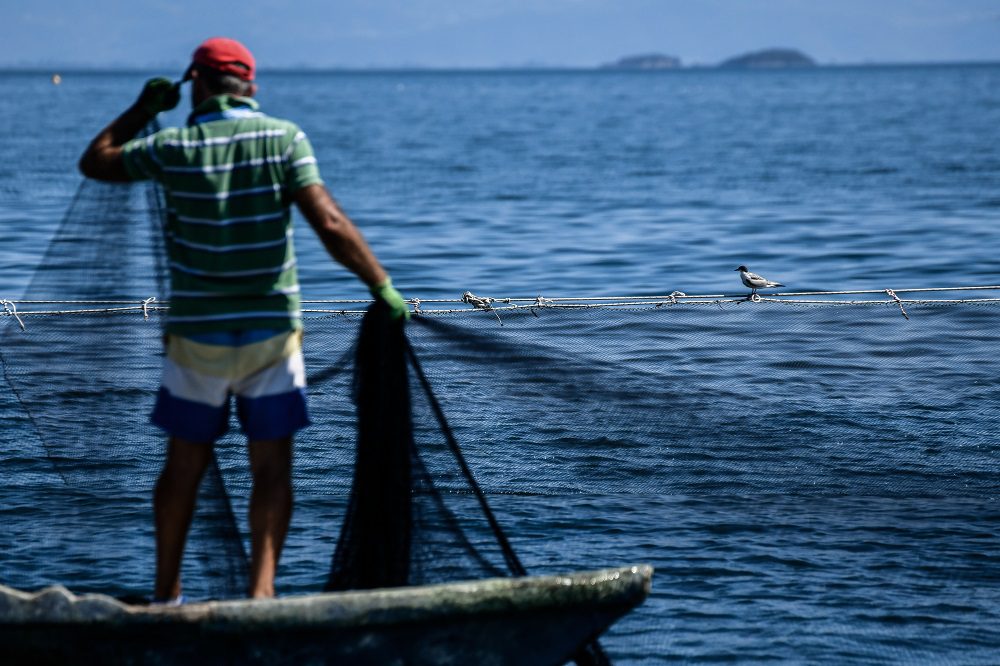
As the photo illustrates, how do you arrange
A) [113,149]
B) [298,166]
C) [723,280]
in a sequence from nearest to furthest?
[298,166] → [113,149] → [723,280]

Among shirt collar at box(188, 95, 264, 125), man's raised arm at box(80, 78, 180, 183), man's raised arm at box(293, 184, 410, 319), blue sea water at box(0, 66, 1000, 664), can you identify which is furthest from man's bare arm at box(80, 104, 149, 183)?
blue sea water at box(0, 66, 1000, 664)

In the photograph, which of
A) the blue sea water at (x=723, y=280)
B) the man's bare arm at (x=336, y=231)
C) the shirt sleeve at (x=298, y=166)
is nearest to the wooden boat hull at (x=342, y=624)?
the man's bare arm at (x=336, y=231)

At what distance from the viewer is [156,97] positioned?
14.8 feet

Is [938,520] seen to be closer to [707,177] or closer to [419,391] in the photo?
[419,391]

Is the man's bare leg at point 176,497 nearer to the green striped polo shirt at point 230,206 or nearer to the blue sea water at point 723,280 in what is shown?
the green striped polo shirt at point 230,206

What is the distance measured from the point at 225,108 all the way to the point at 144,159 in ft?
1.01

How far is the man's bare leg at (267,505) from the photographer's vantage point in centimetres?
438

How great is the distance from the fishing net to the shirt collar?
2.53 ft

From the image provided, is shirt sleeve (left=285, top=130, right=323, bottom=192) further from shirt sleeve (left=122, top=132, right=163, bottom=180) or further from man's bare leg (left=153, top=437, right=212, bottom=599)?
man's bare leg (left=153, top=437, right=212, bottom=599)

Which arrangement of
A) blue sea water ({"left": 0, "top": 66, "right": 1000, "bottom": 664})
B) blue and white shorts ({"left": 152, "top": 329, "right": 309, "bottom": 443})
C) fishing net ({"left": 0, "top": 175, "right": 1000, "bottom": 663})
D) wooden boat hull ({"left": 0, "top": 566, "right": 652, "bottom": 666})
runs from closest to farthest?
wooden boat hull ({"left": 0, "top": 566, "right": 652, "bottom": 666})
blue and white shorts ({"left": 152, "top": 329, "right": 309, "bottom": 443})
fishing net ({"left": 0, "top": 175, "right": 1000, "bottom": 663})
blue sea water ({"left": 0, "top": 66, "right": 1000, "bottom": 664})

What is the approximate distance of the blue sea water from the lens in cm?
654

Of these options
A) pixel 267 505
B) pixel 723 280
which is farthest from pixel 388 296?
pixel 723 280

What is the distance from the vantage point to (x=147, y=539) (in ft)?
23.9

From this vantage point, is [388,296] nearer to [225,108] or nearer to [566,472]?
[225,108]
